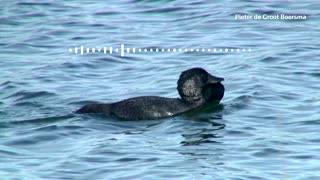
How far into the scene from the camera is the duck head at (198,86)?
15914mm

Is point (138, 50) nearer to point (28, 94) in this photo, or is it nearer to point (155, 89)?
point (155, 89)

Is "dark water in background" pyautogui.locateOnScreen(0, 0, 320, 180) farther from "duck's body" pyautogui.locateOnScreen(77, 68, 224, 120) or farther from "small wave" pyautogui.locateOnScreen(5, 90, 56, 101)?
"duck's body" pyautogui.locateOnScreen(77, 68, 224, 120)

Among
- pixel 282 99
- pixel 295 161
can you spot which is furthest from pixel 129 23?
pixel 295 161

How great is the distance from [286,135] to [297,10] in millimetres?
9901

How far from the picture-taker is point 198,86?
628 inches

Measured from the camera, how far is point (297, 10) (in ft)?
78.5

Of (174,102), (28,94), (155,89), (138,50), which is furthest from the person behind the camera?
(138,50)

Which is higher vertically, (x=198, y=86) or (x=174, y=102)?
(x=198, y=86)

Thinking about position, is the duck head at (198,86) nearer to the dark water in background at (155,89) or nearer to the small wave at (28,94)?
the dark water in background at (155,89)

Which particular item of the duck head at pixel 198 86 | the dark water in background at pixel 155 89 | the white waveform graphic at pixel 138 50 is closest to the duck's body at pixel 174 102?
the duck head at pixel 198 86

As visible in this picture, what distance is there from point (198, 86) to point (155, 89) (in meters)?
2.24

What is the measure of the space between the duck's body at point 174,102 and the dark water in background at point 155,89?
0.17 m

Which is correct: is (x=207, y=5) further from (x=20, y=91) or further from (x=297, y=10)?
(x=20, y=91)

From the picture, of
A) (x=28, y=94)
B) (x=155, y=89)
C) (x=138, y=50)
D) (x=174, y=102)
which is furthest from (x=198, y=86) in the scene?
(x=138, y=50)
